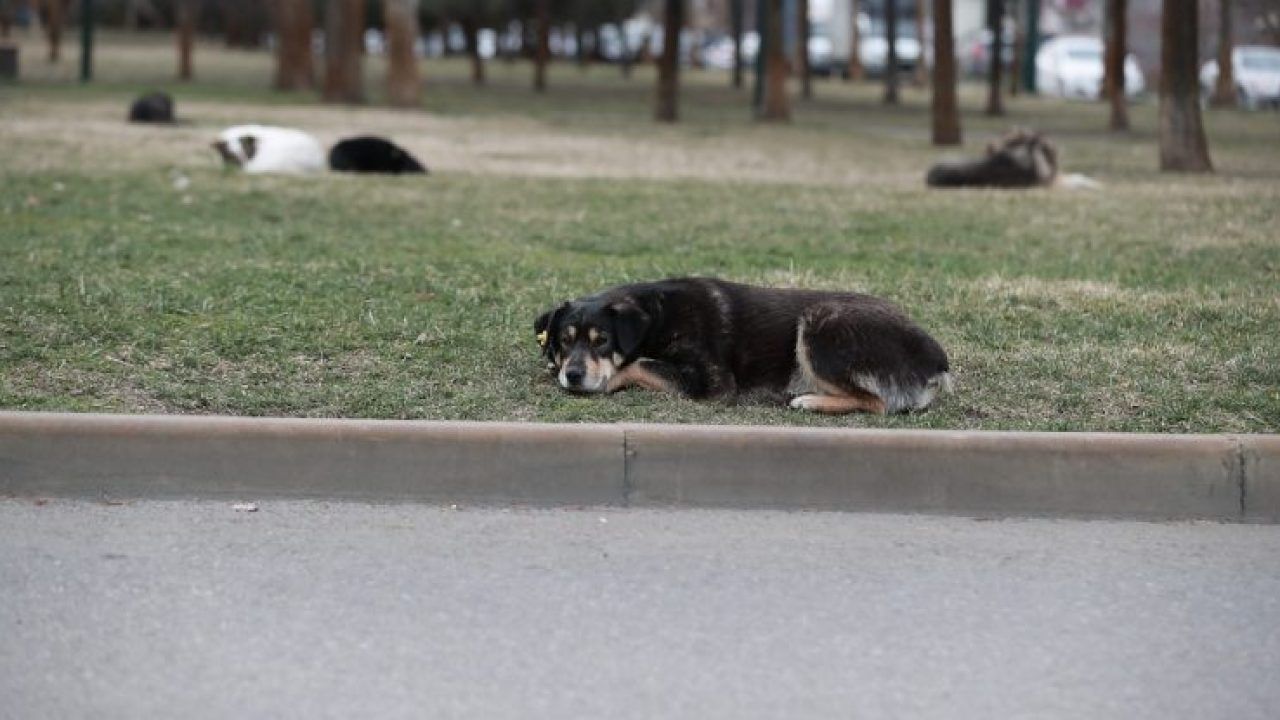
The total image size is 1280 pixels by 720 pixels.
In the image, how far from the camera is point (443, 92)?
158ft

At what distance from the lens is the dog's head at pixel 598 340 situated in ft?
27.3

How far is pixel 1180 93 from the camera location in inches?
891

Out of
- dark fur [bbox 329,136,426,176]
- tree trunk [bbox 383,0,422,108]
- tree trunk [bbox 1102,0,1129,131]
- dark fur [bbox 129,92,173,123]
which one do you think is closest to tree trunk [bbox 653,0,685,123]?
tree trunk [bbox 383,0,422,108]

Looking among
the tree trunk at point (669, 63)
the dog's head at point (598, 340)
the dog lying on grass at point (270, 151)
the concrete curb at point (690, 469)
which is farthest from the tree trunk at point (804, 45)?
the concrete curb at point (690, 469)

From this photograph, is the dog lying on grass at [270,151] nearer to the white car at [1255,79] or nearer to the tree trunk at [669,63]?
the tree trunk at [669,63]

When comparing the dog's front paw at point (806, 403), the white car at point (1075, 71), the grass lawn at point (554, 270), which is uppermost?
the white car at point (1075, 71)

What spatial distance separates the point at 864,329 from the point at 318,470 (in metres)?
2.29

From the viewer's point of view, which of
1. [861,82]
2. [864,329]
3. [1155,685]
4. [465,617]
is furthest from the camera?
[861,82]

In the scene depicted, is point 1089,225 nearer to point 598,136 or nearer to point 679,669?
point 679,669

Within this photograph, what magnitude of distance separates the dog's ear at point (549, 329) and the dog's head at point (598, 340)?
0.15 feet

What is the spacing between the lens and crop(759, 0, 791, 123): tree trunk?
115 feet

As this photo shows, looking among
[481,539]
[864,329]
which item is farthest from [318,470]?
[864,329]

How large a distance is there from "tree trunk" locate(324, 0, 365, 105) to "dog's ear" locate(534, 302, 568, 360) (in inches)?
1208

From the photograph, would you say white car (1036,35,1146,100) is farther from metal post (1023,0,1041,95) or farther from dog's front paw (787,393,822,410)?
dog's front paw (787,393,822,410)
